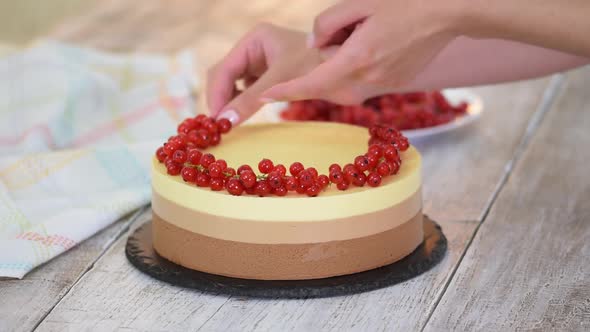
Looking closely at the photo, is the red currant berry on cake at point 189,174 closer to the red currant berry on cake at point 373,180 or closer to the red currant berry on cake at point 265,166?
the red currant berry on cake at point 265,166

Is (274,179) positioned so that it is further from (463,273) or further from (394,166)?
(463,273)

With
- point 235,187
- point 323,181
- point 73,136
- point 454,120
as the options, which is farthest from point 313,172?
point 73,136

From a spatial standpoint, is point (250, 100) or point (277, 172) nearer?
point (277, 172)

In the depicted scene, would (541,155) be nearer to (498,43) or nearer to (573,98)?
(498,43)

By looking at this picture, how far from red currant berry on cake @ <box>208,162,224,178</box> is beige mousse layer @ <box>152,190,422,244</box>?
6 centimetres

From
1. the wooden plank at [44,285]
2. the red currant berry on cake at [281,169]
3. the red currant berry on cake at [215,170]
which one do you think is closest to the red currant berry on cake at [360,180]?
the red currant berry on cake at [281,169]

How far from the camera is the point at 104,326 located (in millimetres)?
1387

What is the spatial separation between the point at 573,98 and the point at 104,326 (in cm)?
172

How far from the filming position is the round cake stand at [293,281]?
4.77 ft

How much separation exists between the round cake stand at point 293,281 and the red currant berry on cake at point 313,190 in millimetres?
145

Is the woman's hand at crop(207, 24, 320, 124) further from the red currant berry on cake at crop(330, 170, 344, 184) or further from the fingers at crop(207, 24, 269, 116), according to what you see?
the red currant berry on cake at crop(330, 170, 344, 184)

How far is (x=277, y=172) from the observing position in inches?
56.9

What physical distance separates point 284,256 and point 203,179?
0.18m

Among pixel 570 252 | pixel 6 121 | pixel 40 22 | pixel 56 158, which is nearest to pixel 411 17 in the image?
pixel 570 252
